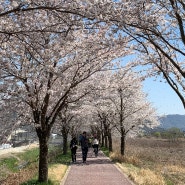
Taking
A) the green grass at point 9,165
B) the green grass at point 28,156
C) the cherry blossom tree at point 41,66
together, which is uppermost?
the cherry blossom tree at point 41,66

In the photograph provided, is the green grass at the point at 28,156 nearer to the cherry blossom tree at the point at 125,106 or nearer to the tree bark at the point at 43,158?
the cherry blossom tree at the point at 125,106

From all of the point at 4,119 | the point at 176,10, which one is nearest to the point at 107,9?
the point at 176,10

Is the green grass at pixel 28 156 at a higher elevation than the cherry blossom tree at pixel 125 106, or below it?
below

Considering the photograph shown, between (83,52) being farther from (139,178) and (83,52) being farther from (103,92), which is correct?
(139,178)

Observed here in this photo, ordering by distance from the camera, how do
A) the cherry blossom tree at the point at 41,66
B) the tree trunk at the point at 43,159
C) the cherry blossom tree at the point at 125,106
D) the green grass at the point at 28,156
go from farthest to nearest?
1. the green grass at the point at 28,156
2. the cherry blossom tree at the point at 125,106
3. the tree trunk at the point at 43,159
4. the cherry blossom tree at the point at 41,66

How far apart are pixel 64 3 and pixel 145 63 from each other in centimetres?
587

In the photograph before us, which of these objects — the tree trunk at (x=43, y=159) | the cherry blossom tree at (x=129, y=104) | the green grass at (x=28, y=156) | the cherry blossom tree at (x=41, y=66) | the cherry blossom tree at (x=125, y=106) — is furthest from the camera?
the green grass at (x=28, y=156)

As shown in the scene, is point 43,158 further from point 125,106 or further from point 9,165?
point 9,165

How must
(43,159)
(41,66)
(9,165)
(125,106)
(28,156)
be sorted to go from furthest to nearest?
(28,156)
(9,165)
(125,106)
(43,159)
(41,66)

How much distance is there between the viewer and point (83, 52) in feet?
41.7

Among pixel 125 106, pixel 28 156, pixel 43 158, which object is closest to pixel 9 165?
pixel 125 106

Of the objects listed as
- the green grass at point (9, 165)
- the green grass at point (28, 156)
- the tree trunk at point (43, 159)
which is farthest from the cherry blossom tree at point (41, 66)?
the green grass at point (28, 156)

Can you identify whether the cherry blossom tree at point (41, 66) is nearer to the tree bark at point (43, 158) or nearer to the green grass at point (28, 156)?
the tree bark at point (43, 158)

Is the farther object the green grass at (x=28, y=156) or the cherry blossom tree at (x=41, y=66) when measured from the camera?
the green grass at (x=28, y=156)
